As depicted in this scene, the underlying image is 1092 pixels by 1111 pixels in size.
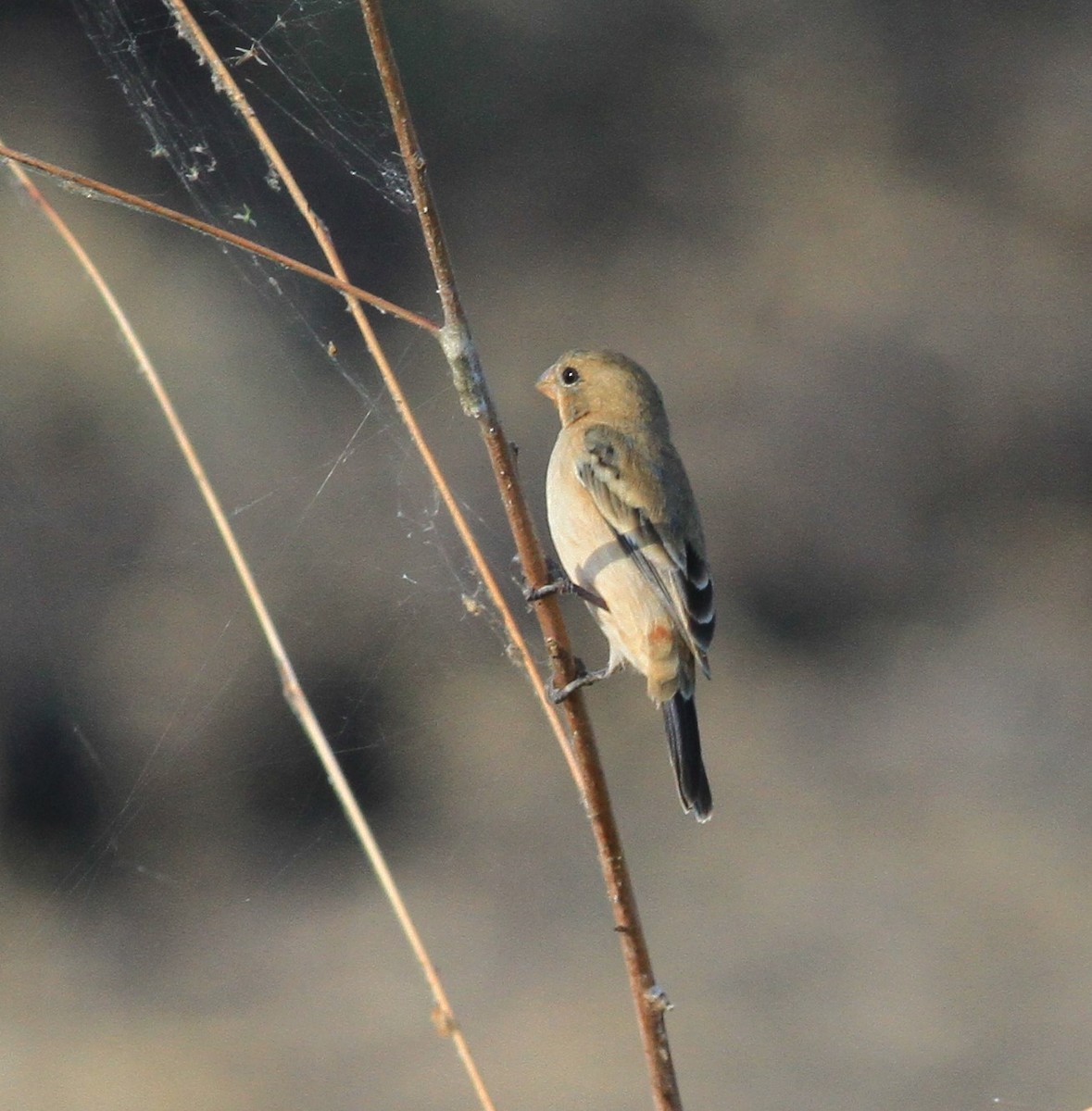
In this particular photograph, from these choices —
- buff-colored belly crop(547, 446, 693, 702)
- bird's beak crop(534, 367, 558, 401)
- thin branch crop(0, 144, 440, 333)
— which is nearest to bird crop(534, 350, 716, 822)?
buff-colored belly crop(547, 446, 693, 702)

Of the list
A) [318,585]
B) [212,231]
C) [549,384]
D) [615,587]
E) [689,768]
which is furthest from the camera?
[318,585]

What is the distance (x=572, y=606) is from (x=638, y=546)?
3.41 meters

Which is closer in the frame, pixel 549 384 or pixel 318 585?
pixel 549 384

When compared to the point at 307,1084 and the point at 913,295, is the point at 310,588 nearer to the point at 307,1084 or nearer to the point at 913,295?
the point at 307,1084

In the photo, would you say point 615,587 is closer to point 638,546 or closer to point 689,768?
point 638,546

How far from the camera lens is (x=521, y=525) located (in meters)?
2.04

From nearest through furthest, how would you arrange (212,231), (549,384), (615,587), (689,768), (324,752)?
(212,231) → (324,752) → (689,768) → (615,587) → (549,384)

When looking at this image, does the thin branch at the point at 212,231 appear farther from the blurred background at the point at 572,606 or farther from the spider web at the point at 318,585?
the spider web at the point at 318,585

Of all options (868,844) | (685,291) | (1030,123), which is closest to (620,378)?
(868,844)

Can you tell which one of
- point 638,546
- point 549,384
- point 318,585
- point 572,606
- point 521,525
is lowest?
point 521,525

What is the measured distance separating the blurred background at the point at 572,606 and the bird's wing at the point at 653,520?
4.15 ft

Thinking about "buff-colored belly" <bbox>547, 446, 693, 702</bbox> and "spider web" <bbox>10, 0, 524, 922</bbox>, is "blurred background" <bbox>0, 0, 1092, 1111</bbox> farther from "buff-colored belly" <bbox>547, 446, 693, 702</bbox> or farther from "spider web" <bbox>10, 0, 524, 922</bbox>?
"buff-colored belly" <bbox>547, 446, 693, 702</bbox>

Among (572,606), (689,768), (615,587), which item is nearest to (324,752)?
(689,768)

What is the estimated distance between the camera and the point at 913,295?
9508 millimetres
